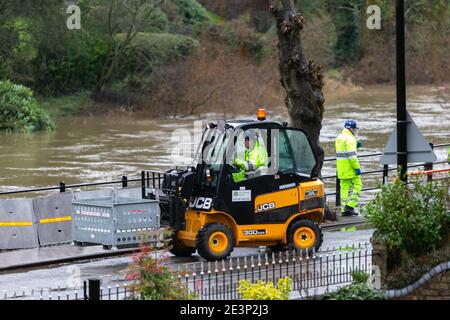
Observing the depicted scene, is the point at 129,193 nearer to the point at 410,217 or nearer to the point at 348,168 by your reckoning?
the point at 348,168

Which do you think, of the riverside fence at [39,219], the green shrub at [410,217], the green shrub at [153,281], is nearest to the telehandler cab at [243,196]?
the riverside fence at [39,219]

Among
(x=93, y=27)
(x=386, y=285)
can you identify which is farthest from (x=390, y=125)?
(x=386, y=285)

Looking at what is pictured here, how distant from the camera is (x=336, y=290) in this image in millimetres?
14438

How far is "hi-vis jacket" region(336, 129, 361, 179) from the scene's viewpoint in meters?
23.0

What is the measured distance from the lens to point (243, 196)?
59.1ft

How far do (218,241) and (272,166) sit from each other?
152 cm

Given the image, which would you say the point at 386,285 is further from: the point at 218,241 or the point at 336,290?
the point at 218,241

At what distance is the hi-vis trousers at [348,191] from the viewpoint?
76.2 ft

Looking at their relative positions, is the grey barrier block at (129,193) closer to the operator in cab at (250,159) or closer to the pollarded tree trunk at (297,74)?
the operator in cab at (250,159)

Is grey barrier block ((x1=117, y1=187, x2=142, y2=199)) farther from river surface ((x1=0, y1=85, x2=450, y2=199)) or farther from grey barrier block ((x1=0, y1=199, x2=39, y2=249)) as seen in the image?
river surface ((x1=0, y1=85, x2=450, y2=199))

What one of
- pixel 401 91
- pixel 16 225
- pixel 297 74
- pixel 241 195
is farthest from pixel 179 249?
pixel 297 74

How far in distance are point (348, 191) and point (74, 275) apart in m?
7.88

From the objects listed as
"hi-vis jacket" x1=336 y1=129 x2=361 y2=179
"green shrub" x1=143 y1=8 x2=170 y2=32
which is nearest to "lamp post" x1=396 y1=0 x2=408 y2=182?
"hi-vis jacket" x1=336 y1=129 x2=361 y2=179

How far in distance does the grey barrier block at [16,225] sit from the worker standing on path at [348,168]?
6.78m
